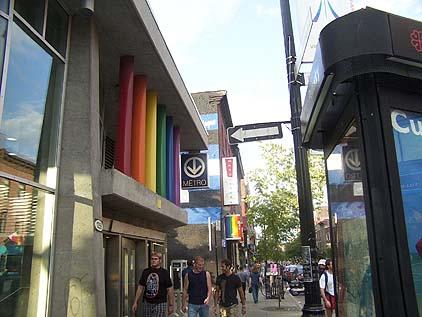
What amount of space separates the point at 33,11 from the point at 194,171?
12.2 m

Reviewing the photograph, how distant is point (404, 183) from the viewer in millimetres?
2512

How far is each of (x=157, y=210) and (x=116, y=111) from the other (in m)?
3.96

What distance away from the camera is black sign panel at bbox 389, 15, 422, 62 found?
8.13ft

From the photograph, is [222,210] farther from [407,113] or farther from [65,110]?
[407,113]

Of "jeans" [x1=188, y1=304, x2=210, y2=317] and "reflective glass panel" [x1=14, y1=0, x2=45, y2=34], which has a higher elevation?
"reflective glass panel" [x1=14, y1=0, x2=45, y2=34]

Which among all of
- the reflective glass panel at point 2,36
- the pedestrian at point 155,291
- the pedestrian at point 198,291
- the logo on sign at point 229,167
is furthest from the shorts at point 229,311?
the logo on sign at point 229,167

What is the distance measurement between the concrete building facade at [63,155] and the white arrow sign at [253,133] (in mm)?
2516

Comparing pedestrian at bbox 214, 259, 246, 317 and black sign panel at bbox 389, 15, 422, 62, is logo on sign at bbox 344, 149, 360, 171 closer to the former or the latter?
black sign panel at bbox 389, 15, 422, 62

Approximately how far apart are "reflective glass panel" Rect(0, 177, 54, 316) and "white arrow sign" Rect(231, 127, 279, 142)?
11.6 ft

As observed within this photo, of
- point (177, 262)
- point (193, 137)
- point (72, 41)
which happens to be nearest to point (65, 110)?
point (72, 41)

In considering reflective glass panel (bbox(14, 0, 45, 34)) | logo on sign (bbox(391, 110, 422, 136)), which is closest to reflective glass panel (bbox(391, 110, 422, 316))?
logo on sign (bbox(391, 110, 422, 136))

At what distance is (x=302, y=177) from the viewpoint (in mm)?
7359

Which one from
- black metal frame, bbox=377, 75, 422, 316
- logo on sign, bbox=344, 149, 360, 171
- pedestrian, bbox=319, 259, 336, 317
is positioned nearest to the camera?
black metal frame, bbox=377, 75, 422, 316

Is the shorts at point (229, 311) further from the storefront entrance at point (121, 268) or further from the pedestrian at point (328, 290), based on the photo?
the storefront entrance at point (121, 268)
